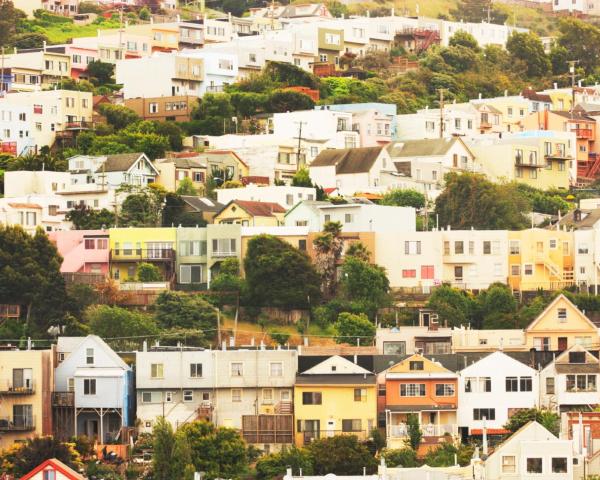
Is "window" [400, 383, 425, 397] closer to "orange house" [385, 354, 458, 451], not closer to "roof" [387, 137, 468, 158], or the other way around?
"orange house" [385, 354, 458, 451]

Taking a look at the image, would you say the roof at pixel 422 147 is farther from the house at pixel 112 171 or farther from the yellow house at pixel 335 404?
the yellow house at pixel 335 404

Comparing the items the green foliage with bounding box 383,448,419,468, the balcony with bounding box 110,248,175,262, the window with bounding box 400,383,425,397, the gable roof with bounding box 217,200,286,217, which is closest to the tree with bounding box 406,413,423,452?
the green foliage with bounding box 383,448,419,468

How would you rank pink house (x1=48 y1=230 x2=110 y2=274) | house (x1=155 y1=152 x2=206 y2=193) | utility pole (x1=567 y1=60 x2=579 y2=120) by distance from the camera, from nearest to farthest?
pink house (x1=48 y1=230 x2=110 y2=274), house (x1=155 y1=152 x2=206 y2=193), utility pole (x1=567 y1=60 x2=579 y2=120)

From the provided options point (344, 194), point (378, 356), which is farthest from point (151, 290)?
point (344, 194)

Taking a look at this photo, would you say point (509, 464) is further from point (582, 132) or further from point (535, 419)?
point (582, 132)

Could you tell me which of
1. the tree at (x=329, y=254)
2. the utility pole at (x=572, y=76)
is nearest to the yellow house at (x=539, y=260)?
the tree at (x=329, y=254)

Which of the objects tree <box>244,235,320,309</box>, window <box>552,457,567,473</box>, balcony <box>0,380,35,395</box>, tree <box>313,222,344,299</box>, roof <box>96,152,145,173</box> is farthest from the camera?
roof <box>96,152,145,173</box>
